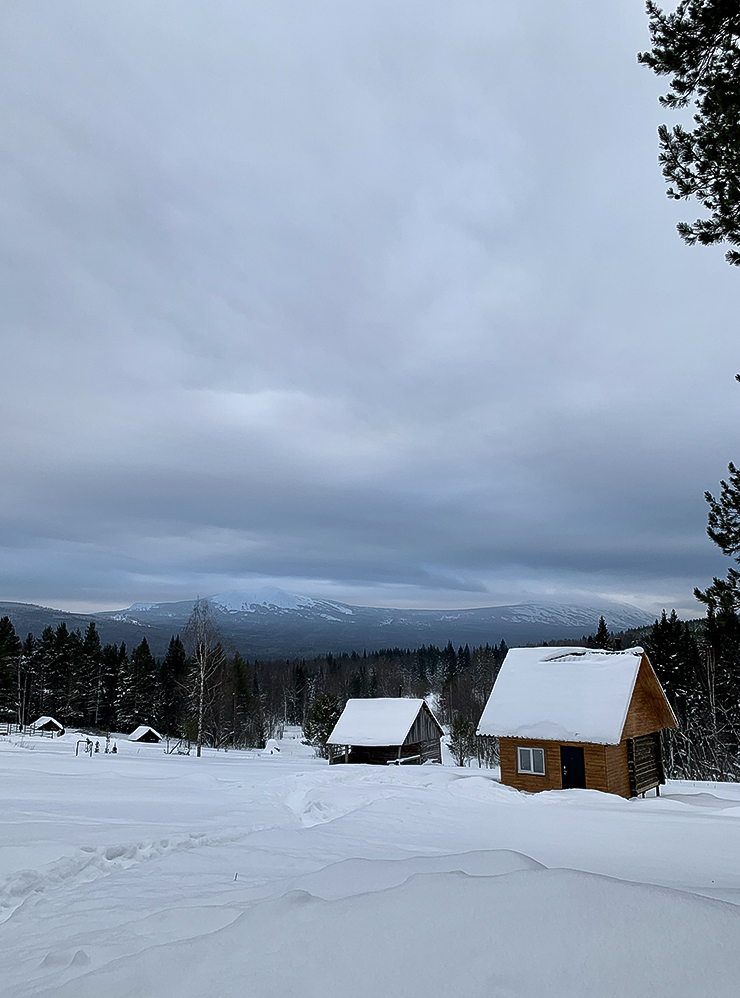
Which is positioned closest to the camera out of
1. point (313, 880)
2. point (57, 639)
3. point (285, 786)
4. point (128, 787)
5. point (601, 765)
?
point (313, 880)

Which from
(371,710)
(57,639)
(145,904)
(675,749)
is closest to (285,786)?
(145,904)

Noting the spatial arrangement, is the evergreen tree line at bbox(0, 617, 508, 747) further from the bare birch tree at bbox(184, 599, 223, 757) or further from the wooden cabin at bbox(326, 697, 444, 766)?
the wooden cabin at bbox(326, 697, 444, 766)

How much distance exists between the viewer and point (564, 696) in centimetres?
2266

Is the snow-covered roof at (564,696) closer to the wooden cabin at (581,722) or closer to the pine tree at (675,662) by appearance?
the wooden cabin at (581,722)

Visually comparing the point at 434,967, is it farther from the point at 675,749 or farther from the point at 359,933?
the point at 675,749

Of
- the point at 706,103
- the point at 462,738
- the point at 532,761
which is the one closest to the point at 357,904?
the point at 706,103

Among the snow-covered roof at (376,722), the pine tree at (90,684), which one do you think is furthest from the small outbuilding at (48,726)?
the snow-covered roof at (376,722)

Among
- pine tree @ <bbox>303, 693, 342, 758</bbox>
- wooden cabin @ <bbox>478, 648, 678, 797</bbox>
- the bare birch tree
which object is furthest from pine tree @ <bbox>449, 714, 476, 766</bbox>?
wooden cabin @ <bbox>478, 648, 678, 797</bbox>

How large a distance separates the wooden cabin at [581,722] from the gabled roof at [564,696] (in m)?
0.03

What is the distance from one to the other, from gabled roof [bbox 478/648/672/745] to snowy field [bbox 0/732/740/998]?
8143 mm

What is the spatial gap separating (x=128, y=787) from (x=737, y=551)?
1593 centimetres

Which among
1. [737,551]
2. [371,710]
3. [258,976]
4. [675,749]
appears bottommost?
[675,749]

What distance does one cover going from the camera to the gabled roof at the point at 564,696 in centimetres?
2111

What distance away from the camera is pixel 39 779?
16078 millimetres
